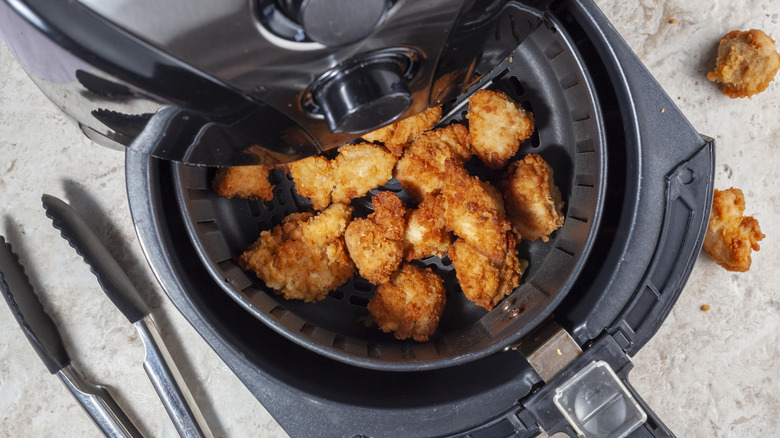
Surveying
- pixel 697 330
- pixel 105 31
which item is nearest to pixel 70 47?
pixel 105 31

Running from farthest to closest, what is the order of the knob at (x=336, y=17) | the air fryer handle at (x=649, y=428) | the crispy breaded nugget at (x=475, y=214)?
the crispy breaded nugget at (x=475, y=214) → the air fryer handle at (x=649, y=428) → the knob at (x=336, y=17)

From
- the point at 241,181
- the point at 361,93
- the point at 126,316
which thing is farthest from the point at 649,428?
the point at 126,316

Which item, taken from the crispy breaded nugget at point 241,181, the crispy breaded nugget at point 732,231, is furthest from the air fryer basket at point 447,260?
the crispy breaded nugget at point 732,231

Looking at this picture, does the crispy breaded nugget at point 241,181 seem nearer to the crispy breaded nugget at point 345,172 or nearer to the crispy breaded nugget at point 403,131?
the crispy breaded nugget at point 345,172

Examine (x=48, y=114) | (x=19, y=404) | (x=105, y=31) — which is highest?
(x=48, y=114)

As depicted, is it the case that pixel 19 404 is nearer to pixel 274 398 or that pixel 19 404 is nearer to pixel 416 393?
pixel 274 398

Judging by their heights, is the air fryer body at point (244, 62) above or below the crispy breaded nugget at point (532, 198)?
above

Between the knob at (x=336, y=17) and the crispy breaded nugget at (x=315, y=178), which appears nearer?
the knob at (x=336, y=17)
